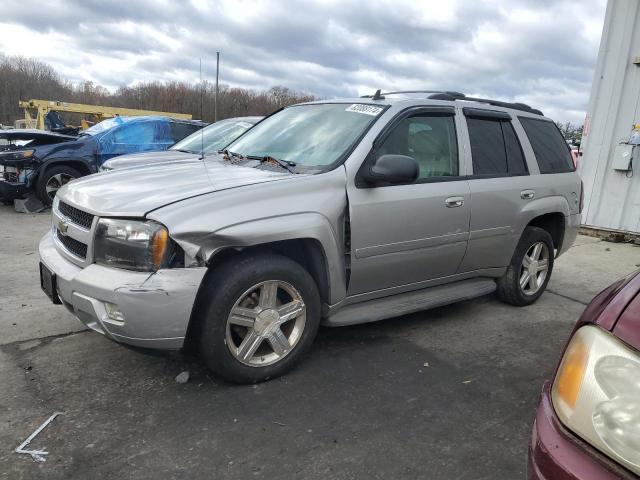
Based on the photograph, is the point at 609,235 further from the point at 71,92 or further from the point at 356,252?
the point at 71,92

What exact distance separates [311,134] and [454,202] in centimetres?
115

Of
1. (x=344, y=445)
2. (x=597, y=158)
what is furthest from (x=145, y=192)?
(x=597, y=158)

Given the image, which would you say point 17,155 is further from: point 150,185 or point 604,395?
point 604,395

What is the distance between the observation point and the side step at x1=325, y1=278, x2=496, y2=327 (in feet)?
11.1

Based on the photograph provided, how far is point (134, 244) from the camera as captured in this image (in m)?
2.63

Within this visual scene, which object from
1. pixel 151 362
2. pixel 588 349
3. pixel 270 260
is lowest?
pixel 151 362

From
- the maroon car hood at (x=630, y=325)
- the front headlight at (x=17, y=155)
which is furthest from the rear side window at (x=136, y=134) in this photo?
the maroon car hood at (x=630, y=325)

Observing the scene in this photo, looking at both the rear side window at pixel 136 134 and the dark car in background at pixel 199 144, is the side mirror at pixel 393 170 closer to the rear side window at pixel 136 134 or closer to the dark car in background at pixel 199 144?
the dark car in background at pixel 199 144

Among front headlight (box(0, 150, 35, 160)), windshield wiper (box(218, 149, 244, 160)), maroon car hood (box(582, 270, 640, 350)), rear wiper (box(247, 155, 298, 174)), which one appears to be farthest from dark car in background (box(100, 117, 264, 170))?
maroon car hood (box(582, 270, 640, 350))

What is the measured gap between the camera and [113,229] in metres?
2.70

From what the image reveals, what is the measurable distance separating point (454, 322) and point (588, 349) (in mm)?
2920

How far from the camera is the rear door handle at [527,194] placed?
13.9ft

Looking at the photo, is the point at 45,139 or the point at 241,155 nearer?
the point at 241,155

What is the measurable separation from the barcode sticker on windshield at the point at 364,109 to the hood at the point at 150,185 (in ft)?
2.72
